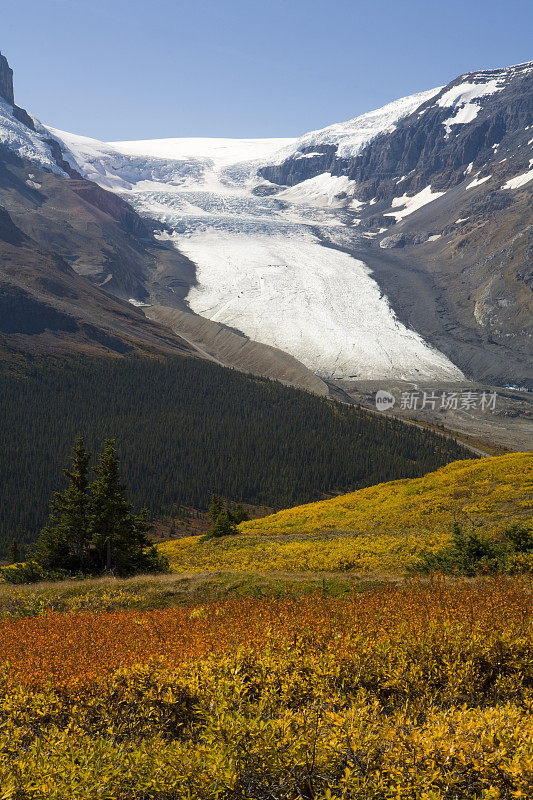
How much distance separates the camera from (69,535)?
26.8 meters

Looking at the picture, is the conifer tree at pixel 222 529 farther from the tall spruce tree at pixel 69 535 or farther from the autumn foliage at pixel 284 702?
the autumn foliage at pixel 284 702

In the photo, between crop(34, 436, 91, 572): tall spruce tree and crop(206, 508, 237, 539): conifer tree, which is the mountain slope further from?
crop(34, 436, 91, 572): tall spruce tree

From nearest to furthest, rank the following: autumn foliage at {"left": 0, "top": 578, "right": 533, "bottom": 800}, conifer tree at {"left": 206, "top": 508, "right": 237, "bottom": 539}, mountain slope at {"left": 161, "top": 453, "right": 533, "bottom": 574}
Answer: autumn foliage at {"left": 0, "top": 578, "right": 533, "bottom": 800}
mountain slope at {"left": 161, "top": 453, "right": 533, "bottom": 574}
conifer tree at {"left": 206, "top": 508, "right": 237, "bottom": 539}

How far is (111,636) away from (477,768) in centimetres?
804

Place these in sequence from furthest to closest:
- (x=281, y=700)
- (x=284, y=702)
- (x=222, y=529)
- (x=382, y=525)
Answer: (x=222, y=529) → (x=382, y=525) → (x=281, y=700) → (x=284, y=702)

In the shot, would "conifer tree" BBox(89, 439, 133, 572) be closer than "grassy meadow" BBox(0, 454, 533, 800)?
No

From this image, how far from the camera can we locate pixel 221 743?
19.9 ft

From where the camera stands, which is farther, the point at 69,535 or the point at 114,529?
the point at 114,529

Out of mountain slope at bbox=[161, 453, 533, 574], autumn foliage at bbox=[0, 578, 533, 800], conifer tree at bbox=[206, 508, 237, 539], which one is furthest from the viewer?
conifer tree at bbox=[206, 508, 237, 539]

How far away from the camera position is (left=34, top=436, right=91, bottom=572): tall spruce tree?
26.6m

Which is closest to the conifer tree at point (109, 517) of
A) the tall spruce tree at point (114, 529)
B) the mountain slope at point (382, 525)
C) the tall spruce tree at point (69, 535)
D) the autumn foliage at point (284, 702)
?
the tall spruce tree at point (114, 529)

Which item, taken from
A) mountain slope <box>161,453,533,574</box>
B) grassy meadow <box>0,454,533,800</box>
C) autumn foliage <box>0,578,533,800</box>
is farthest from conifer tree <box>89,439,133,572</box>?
autumn foliage <box>0,578,533,800</box>

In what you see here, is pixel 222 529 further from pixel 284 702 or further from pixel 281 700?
pixel 284 702

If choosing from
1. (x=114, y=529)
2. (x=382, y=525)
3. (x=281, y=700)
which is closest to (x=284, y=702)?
(x=281, y=700)
